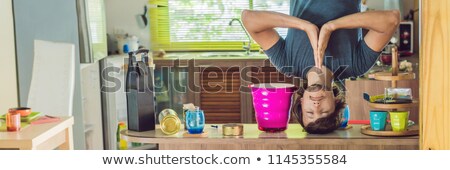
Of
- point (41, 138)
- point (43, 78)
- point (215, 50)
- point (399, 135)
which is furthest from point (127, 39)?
point (399, 135)

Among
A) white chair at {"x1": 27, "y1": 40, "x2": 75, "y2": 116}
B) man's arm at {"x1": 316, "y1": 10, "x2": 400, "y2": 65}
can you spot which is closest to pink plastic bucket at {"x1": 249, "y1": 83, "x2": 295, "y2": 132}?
man's arm at {"x1": 316, "y1": 10, "x2": 400, "y2": 65}

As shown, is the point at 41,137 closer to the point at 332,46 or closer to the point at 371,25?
the point at 332,46

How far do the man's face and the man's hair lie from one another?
0.04 ft

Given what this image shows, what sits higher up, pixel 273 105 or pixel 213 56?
pixel 213 56

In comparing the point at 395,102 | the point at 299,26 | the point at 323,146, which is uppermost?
the point at 299,26

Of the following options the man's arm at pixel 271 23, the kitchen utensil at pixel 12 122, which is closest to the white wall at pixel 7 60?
the kitchen utensil at pixel 12 122

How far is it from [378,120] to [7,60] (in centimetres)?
144

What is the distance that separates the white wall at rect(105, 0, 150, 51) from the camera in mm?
4055

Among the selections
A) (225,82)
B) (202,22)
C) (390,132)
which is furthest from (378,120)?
(202,22)

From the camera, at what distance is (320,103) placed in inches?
73.9

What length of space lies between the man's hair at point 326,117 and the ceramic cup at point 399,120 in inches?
5.3

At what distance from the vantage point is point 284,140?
1.89 m

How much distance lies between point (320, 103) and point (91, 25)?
1782 millimetres

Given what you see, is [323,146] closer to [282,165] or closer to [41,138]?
[282,165]
